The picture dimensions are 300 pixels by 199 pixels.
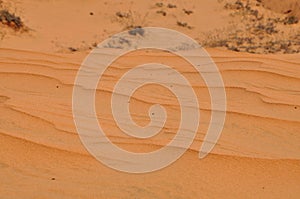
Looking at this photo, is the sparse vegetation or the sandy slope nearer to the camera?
the sandy slope

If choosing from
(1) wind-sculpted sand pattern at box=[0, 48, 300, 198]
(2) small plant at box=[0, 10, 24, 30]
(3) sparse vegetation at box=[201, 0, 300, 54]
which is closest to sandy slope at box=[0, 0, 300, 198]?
(1) wind-sculpted sand pattern at box=[0, 48, 300, 198]

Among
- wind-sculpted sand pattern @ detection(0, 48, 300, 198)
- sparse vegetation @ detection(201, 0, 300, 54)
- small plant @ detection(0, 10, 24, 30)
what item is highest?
sparse vegetation @ detection(201, 0, 300, 54)

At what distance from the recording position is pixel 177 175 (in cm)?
230

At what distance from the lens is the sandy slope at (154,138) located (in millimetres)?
2180

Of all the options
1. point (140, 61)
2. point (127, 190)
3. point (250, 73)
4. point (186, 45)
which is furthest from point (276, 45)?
point (127, 190)

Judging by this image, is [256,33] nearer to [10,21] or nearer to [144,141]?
[10,21]

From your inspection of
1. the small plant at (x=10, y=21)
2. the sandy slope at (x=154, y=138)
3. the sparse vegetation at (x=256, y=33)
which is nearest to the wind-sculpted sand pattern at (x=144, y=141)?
the sandy slope at (x=154, y=138)

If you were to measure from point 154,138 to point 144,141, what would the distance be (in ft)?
0.25

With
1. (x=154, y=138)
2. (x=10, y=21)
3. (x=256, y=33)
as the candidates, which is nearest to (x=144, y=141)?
(x=154, y=138)

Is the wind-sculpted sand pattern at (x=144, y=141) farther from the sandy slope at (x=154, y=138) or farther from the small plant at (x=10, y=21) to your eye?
the small plant at (x=10, y=21)

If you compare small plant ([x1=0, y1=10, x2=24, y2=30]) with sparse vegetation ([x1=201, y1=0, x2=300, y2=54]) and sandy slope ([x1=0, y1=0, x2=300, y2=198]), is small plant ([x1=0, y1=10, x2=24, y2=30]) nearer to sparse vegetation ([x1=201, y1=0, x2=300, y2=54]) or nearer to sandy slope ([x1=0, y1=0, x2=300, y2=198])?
sandy slope ([x1=0, y1=0, x2=300, y2=198])

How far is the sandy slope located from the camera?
218cm

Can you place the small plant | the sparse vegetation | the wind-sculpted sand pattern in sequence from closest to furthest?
1. the wind-sculpted sand pattern
2. the sparse vegetation
3. the small plant

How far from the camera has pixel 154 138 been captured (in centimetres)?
270
